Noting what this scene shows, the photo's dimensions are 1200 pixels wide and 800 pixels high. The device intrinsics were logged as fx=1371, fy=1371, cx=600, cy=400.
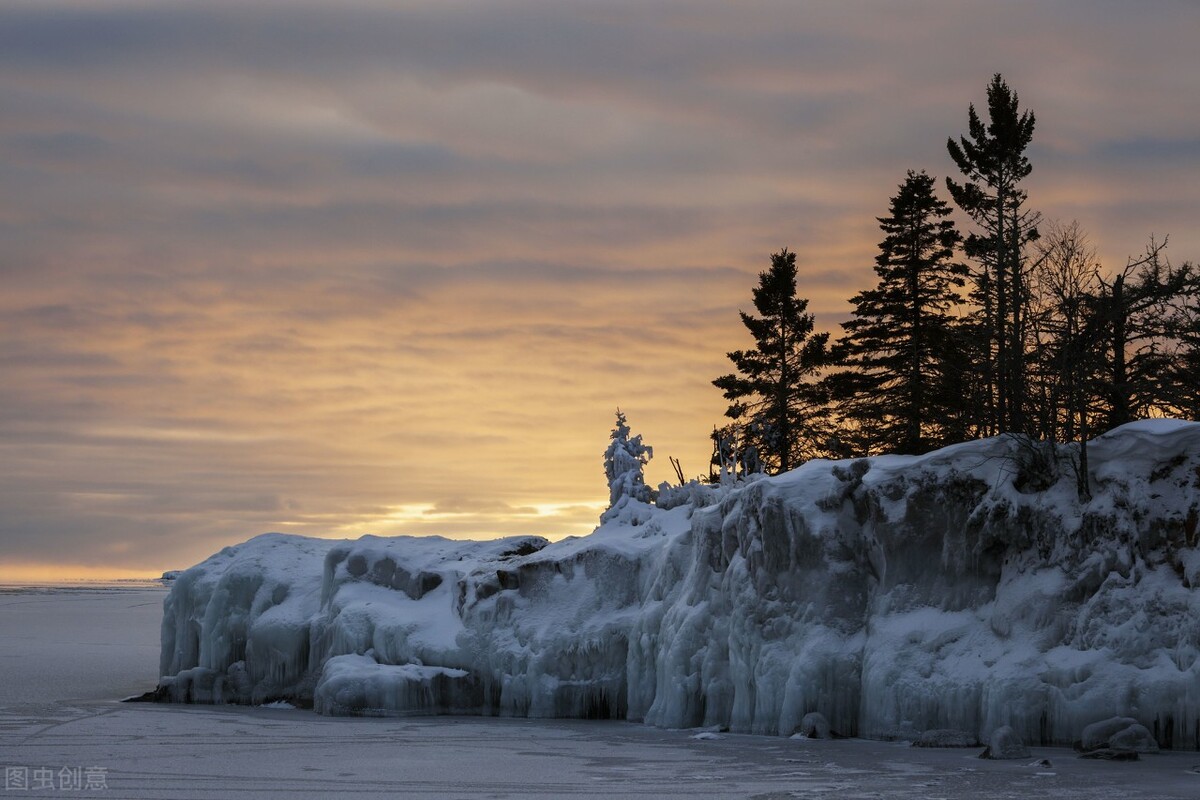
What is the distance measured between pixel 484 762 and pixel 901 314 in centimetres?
3767

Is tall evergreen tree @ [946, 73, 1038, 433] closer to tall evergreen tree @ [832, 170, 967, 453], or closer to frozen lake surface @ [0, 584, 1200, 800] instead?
tall evergreen tree @ [832, 170, 967, 453]

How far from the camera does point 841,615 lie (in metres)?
29.5

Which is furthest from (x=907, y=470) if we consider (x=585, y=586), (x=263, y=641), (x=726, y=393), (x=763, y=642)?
(x=726, y=393)

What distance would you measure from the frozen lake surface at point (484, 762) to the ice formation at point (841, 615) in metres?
1.22

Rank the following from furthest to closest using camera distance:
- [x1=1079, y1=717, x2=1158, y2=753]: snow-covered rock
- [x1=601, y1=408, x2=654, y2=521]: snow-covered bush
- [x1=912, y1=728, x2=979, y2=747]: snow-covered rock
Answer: [x1=601, y1=408, x2=654, y2=521]: snow-covered bush
[x1=912, y1=728, x2=979, y2=747]: snow-covered rock
[x1=1079, y1=717, x2=1158, y2=753]: snow-covered rock

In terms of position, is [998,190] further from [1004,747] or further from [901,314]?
[1004,747]

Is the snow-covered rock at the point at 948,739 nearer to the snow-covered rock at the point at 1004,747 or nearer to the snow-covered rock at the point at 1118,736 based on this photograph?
the snow-covered rock at the point at 1004,747

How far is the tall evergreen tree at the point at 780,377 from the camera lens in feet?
198

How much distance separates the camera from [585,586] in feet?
Result: 119

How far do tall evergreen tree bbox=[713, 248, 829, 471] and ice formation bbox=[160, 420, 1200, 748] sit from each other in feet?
71.3

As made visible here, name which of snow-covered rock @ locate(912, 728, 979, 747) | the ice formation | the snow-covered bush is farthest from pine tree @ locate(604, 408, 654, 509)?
snow-covered rock @ locate(912, 728, 979, 747)

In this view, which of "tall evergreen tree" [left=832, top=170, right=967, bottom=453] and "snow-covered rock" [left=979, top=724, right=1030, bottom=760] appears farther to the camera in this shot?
"tall evergreen tree" [left=832, top=170, right=967, bottom=453]

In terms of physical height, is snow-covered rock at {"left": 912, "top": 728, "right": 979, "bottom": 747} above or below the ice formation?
below

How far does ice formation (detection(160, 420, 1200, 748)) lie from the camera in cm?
2622
